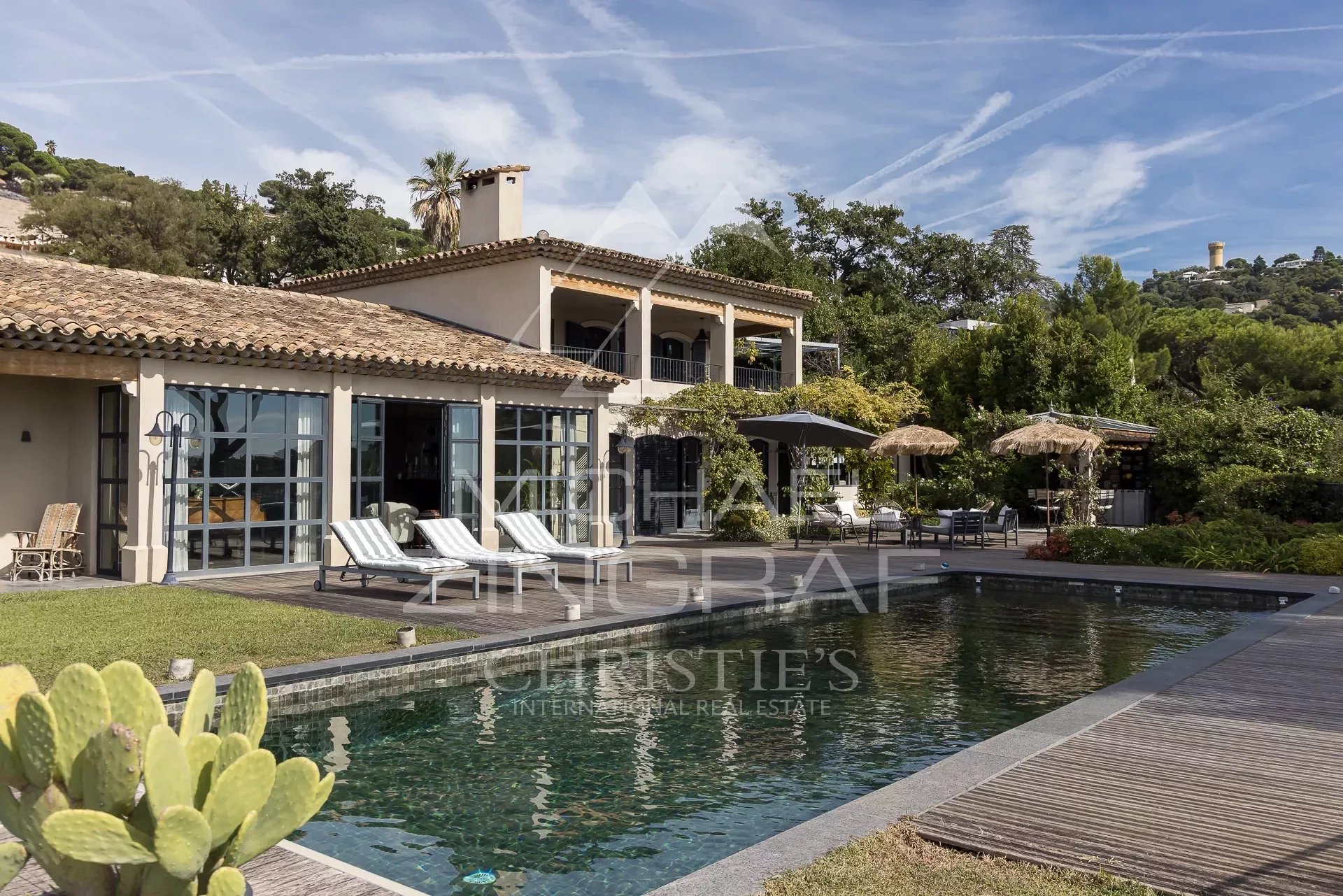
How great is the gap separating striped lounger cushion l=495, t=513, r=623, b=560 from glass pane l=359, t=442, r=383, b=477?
9.62ft

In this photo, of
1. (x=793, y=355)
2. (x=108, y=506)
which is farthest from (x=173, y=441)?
(x=793, y=355)

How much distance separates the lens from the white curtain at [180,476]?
13273mm

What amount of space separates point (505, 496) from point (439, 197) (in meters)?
27.8

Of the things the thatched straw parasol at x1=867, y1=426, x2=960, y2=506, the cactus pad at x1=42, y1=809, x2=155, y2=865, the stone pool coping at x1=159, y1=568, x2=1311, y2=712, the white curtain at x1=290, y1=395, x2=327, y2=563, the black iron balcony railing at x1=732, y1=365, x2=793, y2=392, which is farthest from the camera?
the black iron balcony railing at x1=732, y1=365, x2=793, y2=392

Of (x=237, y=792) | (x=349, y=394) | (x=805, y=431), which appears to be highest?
(x=349, y=394)

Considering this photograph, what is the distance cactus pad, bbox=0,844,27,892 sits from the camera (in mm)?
2768

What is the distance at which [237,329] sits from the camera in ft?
47.2

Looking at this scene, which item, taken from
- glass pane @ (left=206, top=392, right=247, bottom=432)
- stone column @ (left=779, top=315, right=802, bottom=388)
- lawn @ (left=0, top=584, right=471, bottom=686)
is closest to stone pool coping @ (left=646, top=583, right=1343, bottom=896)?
lawn @ (left=0, top=584, right=471, bottom=686)

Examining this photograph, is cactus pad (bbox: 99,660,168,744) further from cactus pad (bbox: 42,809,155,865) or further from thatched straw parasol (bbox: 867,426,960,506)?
thatched straw parasol (bbox: 867,426,960,506)

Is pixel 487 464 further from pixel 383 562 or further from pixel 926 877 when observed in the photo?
pixel 926 877

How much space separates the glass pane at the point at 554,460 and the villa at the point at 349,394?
41mm

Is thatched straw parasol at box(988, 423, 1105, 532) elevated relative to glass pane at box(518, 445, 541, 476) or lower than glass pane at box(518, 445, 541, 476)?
elevated

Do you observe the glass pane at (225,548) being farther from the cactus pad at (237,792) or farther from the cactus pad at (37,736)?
the cactus pad at (237,792)

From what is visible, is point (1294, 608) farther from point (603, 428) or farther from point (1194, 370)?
point (1194, 370)
